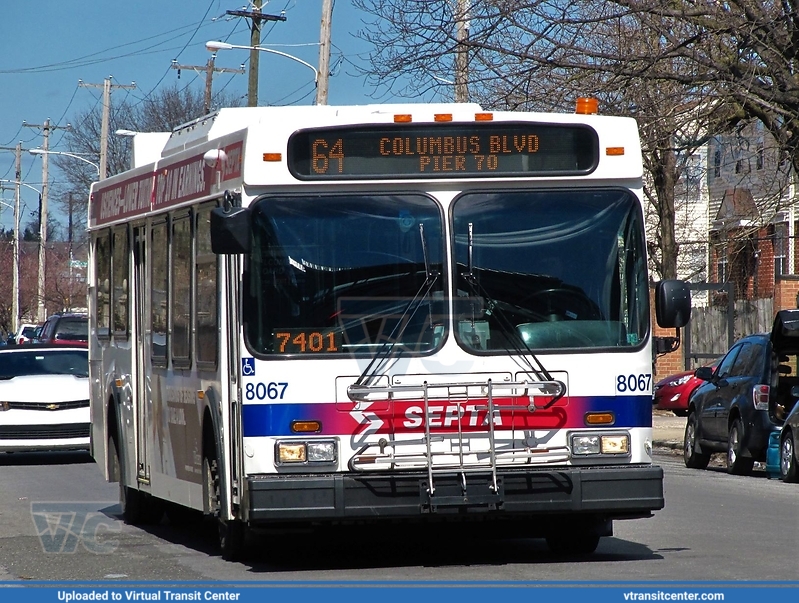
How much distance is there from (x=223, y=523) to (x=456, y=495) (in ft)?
5.78

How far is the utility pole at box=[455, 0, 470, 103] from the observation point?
20.0 meters

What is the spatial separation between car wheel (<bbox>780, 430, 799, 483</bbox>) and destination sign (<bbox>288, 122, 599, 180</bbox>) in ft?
28.3

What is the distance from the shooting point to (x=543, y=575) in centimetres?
895

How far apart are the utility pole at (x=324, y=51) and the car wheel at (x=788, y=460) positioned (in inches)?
553

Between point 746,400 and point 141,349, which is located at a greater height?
point 141,349

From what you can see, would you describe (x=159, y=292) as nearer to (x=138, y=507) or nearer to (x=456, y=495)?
(x=138, y=507)

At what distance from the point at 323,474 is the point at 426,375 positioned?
2.72ft

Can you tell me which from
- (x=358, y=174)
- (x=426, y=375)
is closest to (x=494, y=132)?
(x=358, y=174)

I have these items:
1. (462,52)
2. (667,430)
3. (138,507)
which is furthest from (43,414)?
(667,430)

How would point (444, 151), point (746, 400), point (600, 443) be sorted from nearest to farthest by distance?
point (600, 443)
point (444, 151)
point (746, 400)

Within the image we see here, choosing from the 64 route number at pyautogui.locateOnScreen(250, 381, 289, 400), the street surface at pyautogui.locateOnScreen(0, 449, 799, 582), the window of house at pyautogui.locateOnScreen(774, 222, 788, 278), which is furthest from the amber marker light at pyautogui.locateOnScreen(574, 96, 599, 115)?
the window of house at pyautogui.locateOnScreen(774, 222, 788, 278)

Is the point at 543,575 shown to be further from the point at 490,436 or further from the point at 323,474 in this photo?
the point at 323,474

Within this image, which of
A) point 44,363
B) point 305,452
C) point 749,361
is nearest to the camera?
point 305,452

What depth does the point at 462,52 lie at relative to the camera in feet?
66.2
